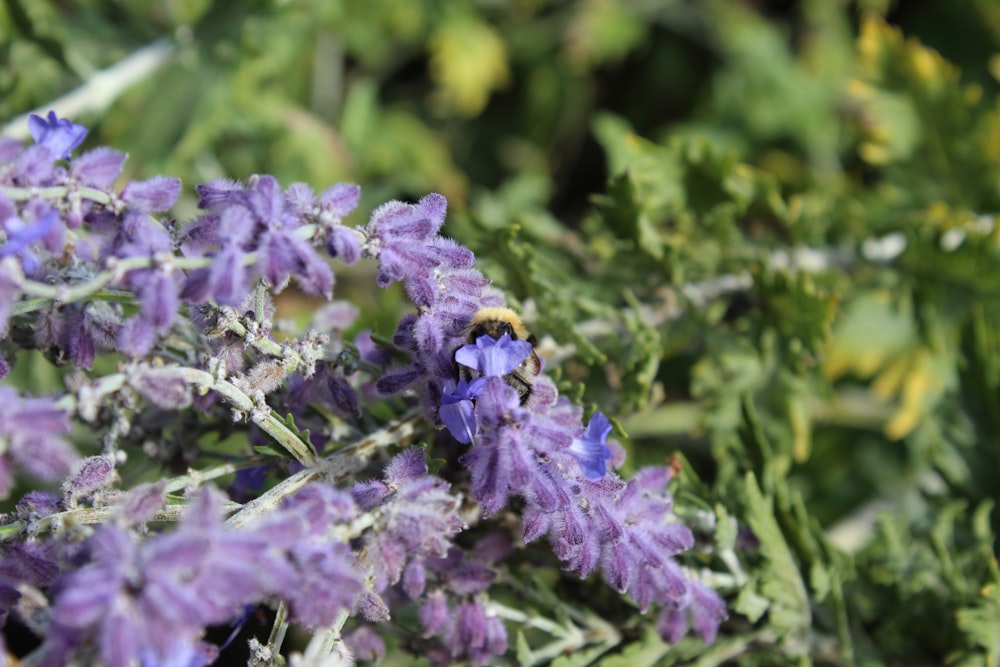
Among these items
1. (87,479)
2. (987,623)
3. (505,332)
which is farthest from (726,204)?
(87,479)

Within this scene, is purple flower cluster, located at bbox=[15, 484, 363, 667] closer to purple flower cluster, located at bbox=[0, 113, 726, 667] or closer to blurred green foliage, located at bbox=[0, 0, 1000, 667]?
purple flower cluster, located at bbox=[0, 113, 726, 667]

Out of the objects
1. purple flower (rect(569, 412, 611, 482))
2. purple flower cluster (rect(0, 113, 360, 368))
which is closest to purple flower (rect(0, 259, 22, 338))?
purple flower cluster (rect(0, 113, 360, 368))

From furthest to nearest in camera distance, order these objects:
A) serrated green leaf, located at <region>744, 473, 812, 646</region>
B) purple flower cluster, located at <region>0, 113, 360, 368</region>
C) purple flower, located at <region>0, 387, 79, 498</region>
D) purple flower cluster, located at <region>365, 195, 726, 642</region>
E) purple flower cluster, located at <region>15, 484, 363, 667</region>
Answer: serrated green leaf, located at <region>744, 473, 812, 646</region> → purple flower cluster, located at <region>365, 195, 726, 642</region> → purple flower cluster, located at <region>0, 113, 360, 368</region> → purple flower, located at <region>0, 387, 79, 498</region> → purple flower cluster, located at <region>15, 484, 363, 667</region>

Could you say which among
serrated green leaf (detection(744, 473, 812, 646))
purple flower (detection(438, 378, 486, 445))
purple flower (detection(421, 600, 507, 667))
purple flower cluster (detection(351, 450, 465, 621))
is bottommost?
purple flower (detection(421, 600, 507, 667))

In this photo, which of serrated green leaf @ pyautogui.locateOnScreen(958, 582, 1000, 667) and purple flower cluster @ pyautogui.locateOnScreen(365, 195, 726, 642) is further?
serrated green leaf @ pyautogui.locateOnScreen(958, 582, 1000, 667)

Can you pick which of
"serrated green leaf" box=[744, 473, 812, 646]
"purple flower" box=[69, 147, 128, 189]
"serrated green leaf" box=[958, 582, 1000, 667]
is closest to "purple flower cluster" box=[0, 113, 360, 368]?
"purple flower" box=[69, 147, 128, 189]

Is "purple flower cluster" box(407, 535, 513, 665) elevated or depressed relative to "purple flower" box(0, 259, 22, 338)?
depressed

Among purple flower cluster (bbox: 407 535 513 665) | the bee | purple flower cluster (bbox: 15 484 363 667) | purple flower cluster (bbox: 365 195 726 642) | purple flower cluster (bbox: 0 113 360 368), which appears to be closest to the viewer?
purple flower cluster (bbox: 15 484 363 667)

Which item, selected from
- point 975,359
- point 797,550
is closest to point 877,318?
point 975,359
